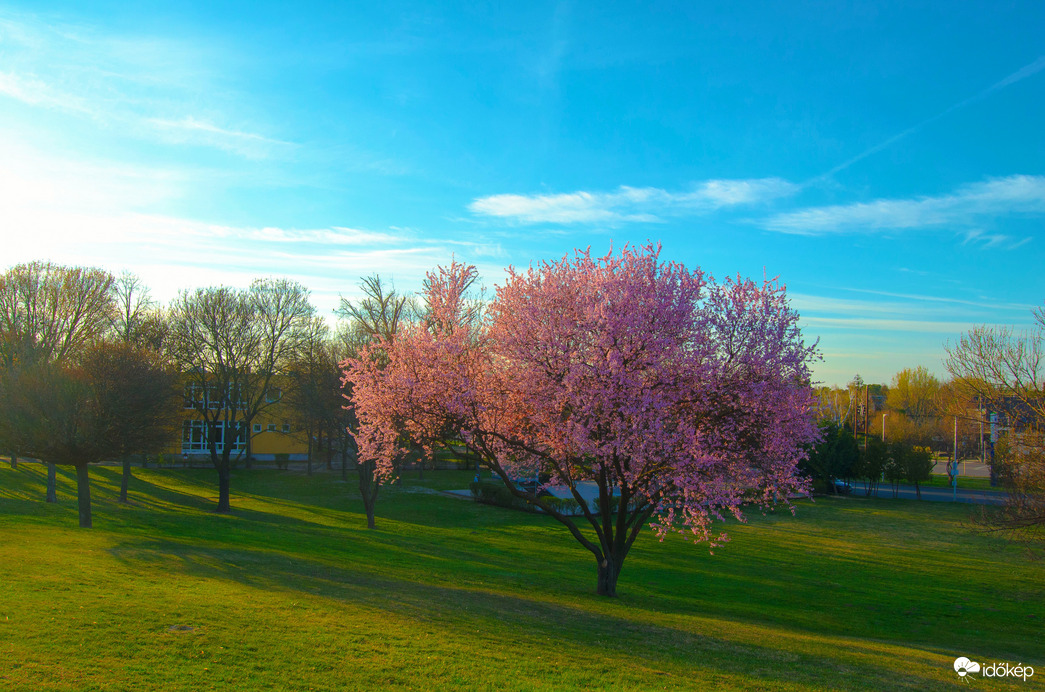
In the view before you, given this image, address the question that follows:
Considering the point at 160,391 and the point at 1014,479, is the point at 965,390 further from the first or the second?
the point at 160,391

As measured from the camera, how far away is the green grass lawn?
8039mm

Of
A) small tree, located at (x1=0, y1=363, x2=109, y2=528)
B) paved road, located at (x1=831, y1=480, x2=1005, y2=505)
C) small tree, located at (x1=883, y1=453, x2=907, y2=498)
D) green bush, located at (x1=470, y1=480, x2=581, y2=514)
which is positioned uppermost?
small tree, located at (x1=0, y1=363, x2=109, y2=528)

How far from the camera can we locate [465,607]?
12141 millimetres

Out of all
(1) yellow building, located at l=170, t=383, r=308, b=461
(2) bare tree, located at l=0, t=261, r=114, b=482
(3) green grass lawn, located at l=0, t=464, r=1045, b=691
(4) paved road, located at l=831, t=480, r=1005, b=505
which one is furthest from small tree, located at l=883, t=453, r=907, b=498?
(2) bare tree, located at l=0, t=261, r=114, b=482

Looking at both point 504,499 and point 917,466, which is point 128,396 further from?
point 917,466

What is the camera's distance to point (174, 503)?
31062mm

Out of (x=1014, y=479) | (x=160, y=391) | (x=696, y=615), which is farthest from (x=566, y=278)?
(x=1014, y=479)

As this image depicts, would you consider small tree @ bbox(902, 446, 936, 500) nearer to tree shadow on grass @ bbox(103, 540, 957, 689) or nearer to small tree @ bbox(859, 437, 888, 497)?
small tree @ bbox(859, 437, 888, 497)

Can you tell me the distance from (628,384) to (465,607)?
17.7 feet

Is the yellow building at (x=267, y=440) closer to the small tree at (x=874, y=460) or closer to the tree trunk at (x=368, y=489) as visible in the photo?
the tree trunk at (x=368, y=489)

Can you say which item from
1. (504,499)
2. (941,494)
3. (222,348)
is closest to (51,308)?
(222,348)

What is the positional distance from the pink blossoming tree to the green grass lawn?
9.59ft

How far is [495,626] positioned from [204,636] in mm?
4609

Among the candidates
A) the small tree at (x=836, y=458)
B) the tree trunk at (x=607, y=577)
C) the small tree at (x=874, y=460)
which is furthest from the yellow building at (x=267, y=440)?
the small tree at (x=874, y=460)
